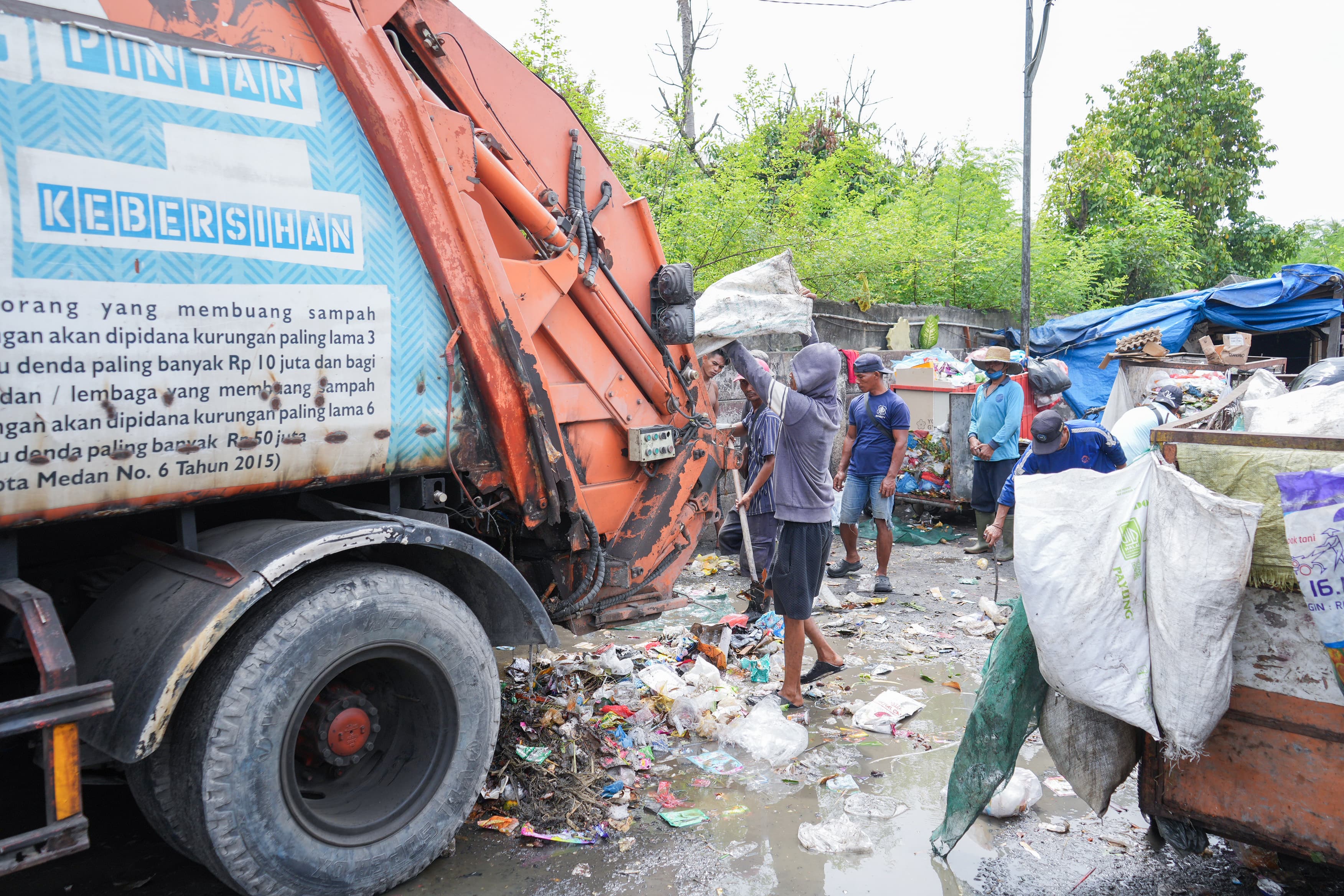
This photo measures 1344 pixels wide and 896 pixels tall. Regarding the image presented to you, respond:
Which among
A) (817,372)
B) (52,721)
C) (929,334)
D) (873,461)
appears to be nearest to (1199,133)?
(929,334)

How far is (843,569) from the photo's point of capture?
21.7 ft

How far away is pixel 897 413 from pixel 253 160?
4.92 metres

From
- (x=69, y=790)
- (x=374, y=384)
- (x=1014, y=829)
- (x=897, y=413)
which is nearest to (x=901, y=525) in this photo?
(x=897, y=413)

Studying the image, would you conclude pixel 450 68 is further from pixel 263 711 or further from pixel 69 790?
pixel 69 790

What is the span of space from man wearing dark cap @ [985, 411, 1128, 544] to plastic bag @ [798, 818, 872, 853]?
2304mm

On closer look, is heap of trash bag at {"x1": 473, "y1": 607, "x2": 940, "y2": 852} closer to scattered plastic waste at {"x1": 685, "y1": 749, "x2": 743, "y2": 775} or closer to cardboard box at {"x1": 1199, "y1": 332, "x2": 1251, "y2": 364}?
scattered plastic waste at {"x1": 685, "y1": 749, "x2": 743, "y2": 775}

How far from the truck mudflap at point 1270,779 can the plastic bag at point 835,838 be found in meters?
0.97

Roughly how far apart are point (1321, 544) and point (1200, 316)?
9542 mm

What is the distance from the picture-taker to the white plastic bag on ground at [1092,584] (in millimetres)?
2357

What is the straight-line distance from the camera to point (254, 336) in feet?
7.39

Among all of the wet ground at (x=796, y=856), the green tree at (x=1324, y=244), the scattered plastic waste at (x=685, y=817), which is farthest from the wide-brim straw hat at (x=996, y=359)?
the green tree at (x=1324, y=244)

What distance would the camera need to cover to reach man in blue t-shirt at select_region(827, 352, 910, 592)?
20.5 feet

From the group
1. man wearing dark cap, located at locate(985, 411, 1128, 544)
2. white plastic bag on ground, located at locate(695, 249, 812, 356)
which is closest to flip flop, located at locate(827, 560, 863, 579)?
man wearing dark cap, located at locate(985, 411, 1128, 544)

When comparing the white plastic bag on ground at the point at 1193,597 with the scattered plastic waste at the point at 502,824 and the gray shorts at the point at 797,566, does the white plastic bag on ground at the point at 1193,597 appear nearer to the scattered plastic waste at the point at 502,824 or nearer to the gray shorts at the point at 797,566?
the gray shorts at the point at 797,566
